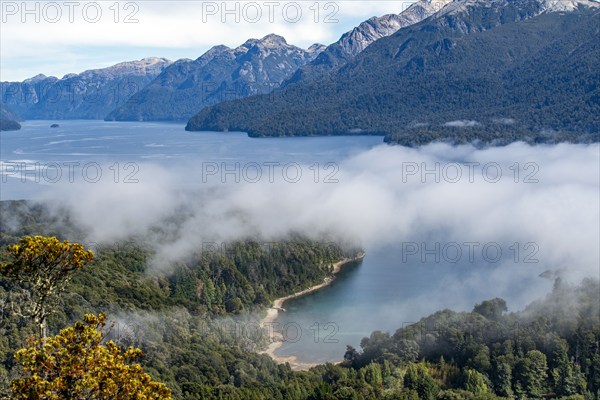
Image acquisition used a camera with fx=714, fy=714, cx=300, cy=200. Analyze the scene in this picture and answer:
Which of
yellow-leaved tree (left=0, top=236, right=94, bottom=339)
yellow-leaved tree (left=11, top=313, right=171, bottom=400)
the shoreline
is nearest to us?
yellow-leaved tree (left=11, top=313, right=171, bottom=400)

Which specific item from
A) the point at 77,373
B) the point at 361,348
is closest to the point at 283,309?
the point at 361,348

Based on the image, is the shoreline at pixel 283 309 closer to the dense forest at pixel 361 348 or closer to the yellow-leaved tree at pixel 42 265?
the dense forest at pixel 361 348

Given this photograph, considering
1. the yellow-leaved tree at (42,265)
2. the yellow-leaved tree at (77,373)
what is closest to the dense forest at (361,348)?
the yellow-leaved tree at (42,265)

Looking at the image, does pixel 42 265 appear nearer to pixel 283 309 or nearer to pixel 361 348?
pixel 361 348

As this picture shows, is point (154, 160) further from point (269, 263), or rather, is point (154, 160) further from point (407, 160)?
point (269, 263)

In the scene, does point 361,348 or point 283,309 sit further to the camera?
point 283,309

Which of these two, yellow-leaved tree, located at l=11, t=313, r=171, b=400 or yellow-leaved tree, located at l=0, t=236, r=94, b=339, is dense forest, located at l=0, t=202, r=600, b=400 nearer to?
yellow-leaved tree, located at l=0, t=236, r=94, b=339

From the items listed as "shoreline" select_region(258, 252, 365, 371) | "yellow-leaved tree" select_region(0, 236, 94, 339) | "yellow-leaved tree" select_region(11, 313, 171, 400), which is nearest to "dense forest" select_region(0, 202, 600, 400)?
"shoreline" select_region(258, 252, 365, 371)
